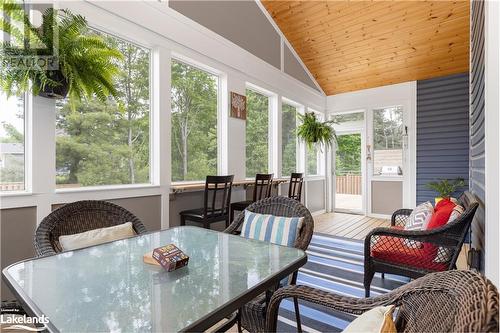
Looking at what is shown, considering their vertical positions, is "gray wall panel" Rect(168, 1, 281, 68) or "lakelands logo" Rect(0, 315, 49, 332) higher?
"gray wall panel" Rect(168, 1, 281, 68)

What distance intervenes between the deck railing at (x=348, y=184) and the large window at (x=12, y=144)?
640cm

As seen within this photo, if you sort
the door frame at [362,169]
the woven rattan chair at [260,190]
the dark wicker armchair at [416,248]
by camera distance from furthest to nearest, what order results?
the door frame at [362,169] < the woven rattan chair at [260,190] < the dark wicker armchair at [416,248]

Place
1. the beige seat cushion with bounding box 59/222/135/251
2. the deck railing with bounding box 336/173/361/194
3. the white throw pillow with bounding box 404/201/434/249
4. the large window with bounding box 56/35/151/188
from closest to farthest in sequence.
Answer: the beige seat cushion with bounding box 59/222/135/251 < the white throw pillow with bounding box 404/201/434/249 < the large window with bounding box 56/35/151/188 < the deck railing with bounding box 336/173/361/194

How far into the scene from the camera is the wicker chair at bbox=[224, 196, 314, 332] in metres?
1.31

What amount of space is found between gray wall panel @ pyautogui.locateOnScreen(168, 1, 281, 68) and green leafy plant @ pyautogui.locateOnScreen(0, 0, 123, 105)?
173cm

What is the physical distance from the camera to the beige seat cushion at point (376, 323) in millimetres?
721

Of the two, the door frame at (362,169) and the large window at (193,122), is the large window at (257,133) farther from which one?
the door frame at (362,169)

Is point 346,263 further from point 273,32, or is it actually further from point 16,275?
point 273,32

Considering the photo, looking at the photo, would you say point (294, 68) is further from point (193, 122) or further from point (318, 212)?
point (318, 212)

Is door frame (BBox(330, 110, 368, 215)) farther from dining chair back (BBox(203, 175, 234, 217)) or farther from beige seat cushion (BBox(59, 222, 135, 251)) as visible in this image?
beige seat cushion (BBox(59, 222, 135, 251))

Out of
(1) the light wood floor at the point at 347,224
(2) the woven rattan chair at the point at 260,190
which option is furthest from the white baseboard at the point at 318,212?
(2) the woven rattan chair at the point at 260,190

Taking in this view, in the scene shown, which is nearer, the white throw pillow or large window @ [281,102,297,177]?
the white throw pillow

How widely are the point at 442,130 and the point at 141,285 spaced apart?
6.01m

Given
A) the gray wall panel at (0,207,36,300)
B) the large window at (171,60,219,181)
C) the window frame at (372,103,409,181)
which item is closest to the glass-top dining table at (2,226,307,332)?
the gray wall panel at (0,207,36,300)
